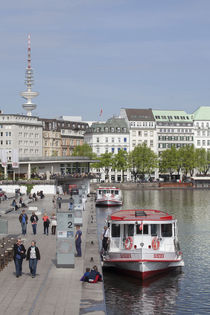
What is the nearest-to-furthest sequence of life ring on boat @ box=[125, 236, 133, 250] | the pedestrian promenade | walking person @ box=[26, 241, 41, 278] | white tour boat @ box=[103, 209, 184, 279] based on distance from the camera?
the pedestrian promenade, walking person @ box=[26, 241, 41, 278], white tour boat @ box=[103, 209, 184, 279], life ring on boat @ box=[125, 236, 133, 250]

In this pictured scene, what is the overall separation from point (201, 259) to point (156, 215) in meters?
6.65

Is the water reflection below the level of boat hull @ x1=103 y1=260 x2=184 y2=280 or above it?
below

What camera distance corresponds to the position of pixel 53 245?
4616 cm

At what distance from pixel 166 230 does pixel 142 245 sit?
9.60 feet

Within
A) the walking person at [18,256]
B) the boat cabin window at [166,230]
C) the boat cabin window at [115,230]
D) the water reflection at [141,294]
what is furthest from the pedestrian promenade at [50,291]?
the boat cabin window at [166,230]

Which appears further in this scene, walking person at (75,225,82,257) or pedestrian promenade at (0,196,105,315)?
walking person at (75,225,82,257)

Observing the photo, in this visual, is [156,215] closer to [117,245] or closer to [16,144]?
[117,245]

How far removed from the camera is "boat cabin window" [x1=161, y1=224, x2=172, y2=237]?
40.9 m

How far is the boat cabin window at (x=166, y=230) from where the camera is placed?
40938mm

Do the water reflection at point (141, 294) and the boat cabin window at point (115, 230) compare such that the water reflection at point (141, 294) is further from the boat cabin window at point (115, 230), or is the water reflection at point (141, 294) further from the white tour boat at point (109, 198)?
the white tour boat at point (109, 198)

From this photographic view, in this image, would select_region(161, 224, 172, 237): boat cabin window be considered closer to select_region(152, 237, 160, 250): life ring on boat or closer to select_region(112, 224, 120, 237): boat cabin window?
select_region(152, 237, 160, 250): life ring on boat

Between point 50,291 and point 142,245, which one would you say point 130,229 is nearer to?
point 142,245

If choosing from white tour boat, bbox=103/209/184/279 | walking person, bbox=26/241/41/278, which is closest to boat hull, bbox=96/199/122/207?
white tour boat, bbox=103/209/184/279

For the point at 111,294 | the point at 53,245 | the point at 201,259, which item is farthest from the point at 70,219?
the point at 201,259
